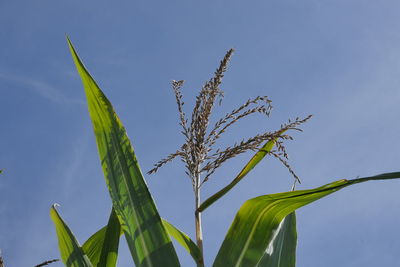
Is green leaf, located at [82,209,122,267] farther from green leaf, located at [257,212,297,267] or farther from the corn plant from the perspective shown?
green leaf, located at [257,212,297,267]

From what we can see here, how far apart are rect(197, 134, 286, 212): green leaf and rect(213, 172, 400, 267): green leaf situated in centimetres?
8

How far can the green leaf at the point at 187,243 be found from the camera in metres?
1.58

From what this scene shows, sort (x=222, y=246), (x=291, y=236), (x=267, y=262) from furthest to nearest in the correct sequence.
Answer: (x=291, y=236), (x=267, y=262), (x=222, y=246)

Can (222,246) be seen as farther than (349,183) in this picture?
Yes

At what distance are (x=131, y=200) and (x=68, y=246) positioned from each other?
1.28 feet

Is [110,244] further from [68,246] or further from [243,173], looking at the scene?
[243,173]

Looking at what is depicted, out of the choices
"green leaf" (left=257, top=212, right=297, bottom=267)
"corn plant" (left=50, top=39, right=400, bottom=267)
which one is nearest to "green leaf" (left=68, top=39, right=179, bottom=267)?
"corn plant" (left=50, top=39, right=400, bottom=267)

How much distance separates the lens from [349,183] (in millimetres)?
1455

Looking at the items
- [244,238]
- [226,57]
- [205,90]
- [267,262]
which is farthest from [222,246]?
[226,57]

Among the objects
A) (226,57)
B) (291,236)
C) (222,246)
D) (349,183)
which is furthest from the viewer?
(291,236)

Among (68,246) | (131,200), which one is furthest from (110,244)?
(131,200)

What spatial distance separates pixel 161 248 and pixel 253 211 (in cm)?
31

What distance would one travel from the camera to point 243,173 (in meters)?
1.71

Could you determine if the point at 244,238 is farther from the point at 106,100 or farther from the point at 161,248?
the point at 106,100
